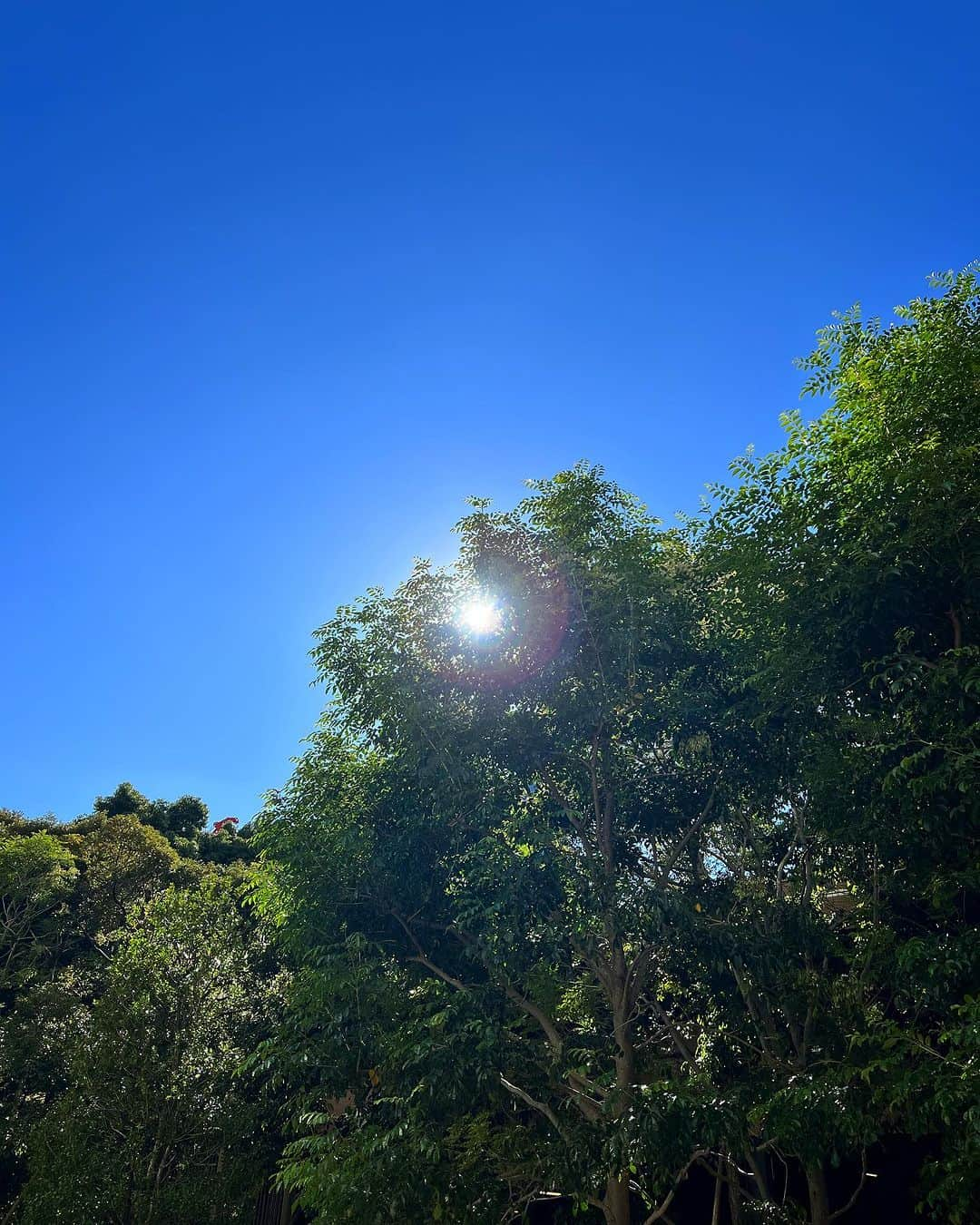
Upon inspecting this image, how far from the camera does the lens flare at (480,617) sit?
353 inches

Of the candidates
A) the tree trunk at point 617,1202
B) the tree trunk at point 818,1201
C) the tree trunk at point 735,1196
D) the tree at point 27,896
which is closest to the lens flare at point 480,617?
the tree trunk at point 617,1202

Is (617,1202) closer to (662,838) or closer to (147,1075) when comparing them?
(662,838)

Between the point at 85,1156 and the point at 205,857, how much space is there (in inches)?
778

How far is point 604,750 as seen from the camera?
882 cm

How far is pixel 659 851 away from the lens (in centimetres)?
945

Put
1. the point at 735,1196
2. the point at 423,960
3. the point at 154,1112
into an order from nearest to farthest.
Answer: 1. the point at 423,960
2. the point at 735,1196
3. the point at 154,1112

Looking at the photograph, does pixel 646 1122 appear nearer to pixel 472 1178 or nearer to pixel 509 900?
pixel 509 900

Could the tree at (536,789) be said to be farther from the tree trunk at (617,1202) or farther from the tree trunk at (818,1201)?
the tree trunk at (818,1201)

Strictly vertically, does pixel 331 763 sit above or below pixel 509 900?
above

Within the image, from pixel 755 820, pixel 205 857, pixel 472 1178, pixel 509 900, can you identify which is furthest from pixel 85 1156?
pixel 205 857

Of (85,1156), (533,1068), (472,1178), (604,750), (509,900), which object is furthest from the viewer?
A: (85,1156)

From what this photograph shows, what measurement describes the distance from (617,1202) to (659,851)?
3572mm

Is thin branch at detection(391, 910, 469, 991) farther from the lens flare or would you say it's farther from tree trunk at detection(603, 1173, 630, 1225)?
the lens flare

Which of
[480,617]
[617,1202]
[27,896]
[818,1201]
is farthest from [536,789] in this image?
[27,896]
